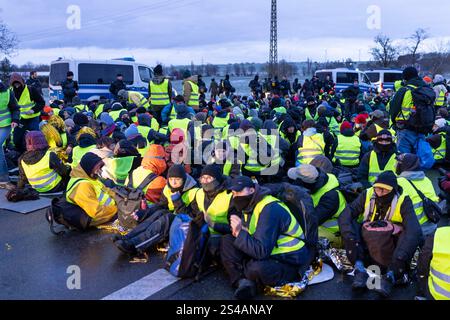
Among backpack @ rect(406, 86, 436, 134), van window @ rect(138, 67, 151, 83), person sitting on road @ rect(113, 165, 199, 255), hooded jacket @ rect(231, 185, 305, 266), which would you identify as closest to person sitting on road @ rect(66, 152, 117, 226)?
person sitting on road @ rect(113, 165, 199, 255)

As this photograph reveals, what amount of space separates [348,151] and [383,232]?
3.27 meters

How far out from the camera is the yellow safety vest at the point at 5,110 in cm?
737

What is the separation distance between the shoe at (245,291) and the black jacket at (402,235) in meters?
1.04

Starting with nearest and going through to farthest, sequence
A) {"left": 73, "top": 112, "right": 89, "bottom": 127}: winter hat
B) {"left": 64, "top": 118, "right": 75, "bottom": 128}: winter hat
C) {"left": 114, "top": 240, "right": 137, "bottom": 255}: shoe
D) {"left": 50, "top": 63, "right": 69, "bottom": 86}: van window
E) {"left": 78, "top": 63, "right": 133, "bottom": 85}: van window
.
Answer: {"left": 114, "top": 240, "right": 137, "bottom": 255}: shoe
{"left": 73, "top": 112, "right": 89, "bottom": 127}: winter hat
{"left": 64, "top": 118, "right": 75, "bottom": 128}: winter hat
{"left": 50, "top": 63, "right": 69, "bottom": 86}: van window
{"left": 78, "top": 63, "right": 133, "bottom": 85}: van window

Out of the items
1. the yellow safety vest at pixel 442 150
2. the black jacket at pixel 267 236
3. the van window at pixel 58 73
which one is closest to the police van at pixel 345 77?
the van window at pixel 58 73

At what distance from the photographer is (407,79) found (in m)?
6.70

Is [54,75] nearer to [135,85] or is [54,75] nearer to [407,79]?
[135,85]

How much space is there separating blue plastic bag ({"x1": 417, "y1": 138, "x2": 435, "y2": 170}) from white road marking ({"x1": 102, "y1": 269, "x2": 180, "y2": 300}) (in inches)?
193

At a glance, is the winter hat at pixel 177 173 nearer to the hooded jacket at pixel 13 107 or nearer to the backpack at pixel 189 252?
the backpack at pixel 189 252

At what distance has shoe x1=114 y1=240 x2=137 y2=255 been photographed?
15.0 ft

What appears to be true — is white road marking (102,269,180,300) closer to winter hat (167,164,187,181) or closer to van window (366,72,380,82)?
winter hat (167,164,187,181)

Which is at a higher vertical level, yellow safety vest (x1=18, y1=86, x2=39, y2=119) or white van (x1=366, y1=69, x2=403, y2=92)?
white van (x1=366, y1=69, x2=403, y2=92)

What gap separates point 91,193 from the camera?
5.50m
